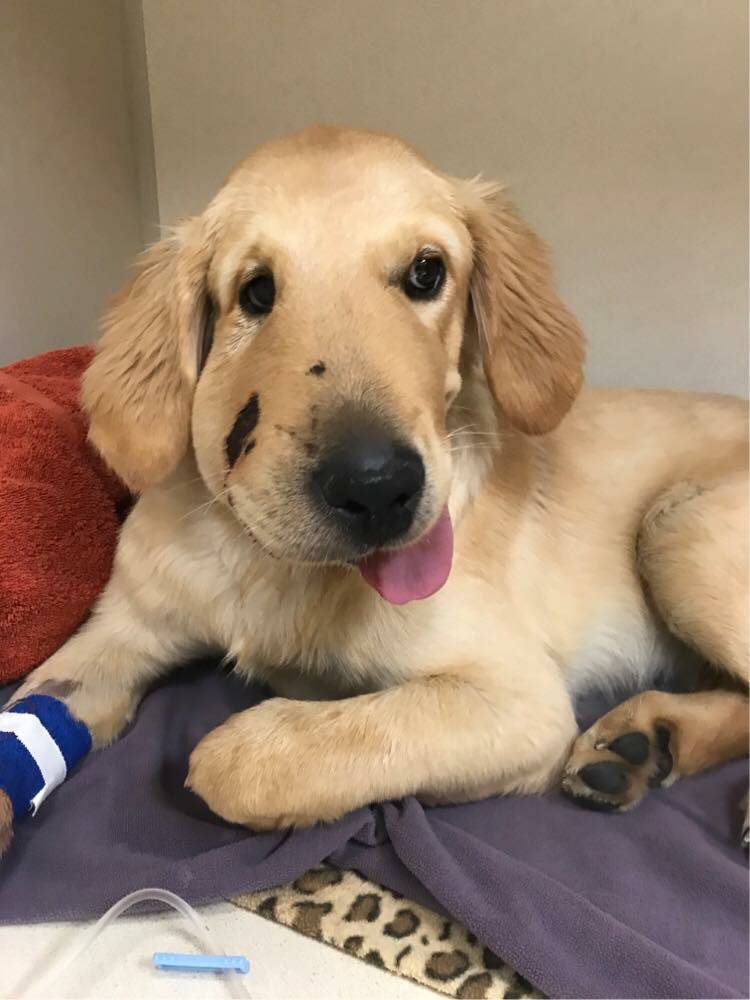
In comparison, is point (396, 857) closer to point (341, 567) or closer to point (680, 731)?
point (341, 567)

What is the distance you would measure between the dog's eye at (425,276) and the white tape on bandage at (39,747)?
3.48 feet

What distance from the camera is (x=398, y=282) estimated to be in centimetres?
151

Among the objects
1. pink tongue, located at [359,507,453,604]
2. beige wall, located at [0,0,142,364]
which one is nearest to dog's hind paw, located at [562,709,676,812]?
pink tongue, located at [359,507,453,604]

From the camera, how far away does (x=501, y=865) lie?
1414mm

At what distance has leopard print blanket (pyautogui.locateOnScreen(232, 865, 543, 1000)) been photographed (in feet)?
4.22

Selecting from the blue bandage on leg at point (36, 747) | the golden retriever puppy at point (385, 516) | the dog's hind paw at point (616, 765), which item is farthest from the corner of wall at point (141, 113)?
the dog's hind paw at point (616, 765)

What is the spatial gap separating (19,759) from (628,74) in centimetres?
260

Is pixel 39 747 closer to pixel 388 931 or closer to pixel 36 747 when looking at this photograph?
pixel 36 747

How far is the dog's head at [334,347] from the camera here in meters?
1.26

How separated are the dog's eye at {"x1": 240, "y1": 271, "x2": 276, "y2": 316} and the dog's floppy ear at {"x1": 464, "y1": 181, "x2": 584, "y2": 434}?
46 centimetres

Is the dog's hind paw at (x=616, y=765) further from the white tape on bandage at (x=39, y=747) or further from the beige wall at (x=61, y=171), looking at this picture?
the beige wall at (x=61, y=171)

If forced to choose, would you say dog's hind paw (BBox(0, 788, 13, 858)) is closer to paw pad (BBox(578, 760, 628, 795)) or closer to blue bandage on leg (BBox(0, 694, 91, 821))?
blue bandage on leg (BBox(0, 694, 91, 821))

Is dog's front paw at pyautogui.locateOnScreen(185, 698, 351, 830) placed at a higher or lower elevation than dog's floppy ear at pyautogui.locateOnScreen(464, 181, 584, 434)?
lower

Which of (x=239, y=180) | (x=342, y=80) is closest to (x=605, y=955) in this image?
(x=239, y=180)
